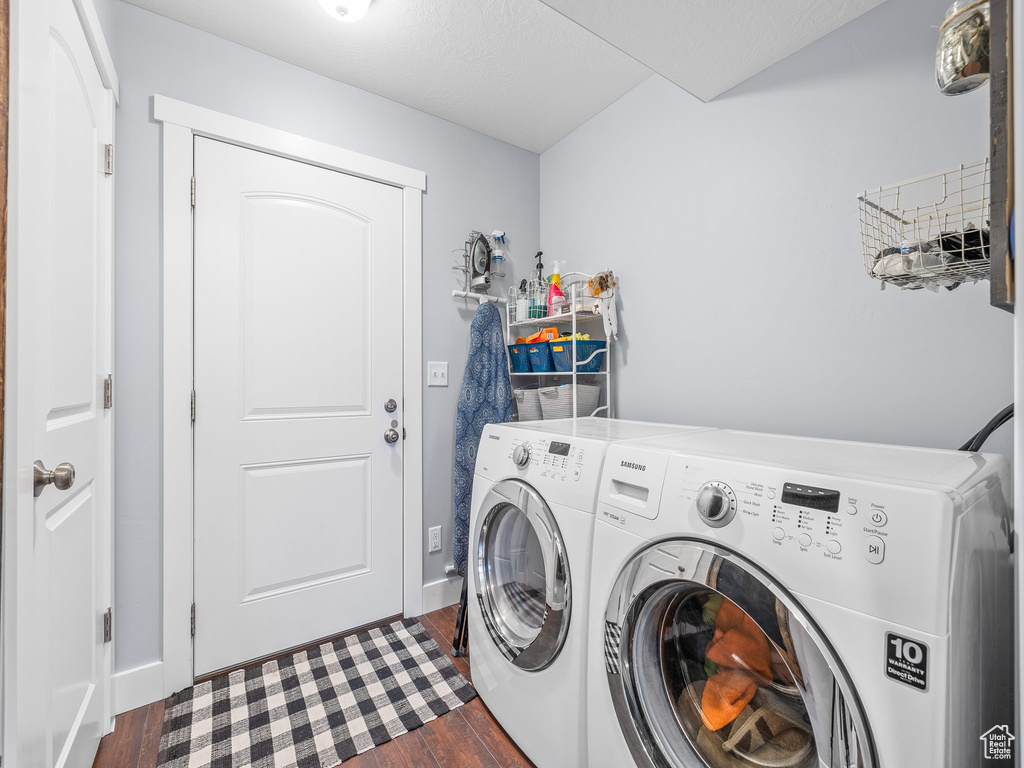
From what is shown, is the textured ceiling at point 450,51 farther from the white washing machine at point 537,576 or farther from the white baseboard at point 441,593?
the white baseboard at point 441,593

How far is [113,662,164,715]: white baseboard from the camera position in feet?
4.97

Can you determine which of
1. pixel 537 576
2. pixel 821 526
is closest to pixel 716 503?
pixel 821 526

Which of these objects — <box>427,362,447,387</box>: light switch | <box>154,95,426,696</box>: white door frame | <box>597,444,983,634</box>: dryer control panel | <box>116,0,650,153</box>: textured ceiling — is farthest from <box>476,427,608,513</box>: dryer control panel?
<box>116,0,650,153</box>: textured ceiling

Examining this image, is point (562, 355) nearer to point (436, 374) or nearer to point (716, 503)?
point (436, 374)

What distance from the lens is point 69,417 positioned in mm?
1111

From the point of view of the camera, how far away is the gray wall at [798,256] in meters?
1.20

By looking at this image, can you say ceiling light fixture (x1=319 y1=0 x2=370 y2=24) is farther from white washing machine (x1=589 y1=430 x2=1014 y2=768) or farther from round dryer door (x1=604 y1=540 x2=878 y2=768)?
round dryer door (x1=604 y1=540 x2=878 y2=768)

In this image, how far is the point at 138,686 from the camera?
1545mm

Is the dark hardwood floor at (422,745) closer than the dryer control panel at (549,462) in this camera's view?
No

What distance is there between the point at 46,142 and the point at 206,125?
91 centimetres

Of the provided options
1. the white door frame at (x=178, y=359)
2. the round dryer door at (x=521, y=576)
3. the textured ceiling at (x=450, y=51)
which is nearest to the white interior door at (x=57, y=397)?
the white door frame at (x=178, y=359)

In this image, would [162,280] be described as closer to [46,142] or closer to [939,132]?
[46,142]

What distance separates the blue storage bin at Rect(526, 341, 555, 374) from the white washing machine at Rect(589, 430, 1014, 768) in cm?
104

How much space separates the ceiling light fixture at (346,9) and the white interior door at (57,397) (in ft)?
2.36
